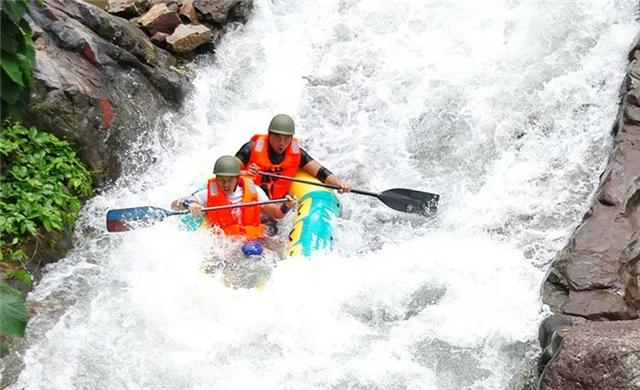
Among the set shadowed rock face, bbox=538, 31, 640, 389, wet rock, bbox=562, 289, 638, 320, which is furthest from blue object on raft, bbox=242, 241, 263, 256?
wet rock, bbox=562, 289, 638, 320

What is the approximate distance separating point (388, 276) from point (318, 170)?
5.03ft

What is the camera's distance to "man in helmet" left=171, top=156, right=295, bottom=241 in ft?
19.6

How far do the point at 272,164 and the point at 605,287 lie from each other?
314 centimetres

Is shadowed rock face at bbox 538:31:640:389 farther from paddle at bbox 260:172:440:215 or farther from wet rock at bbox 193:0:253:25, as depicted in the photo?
wet rock at bbox 193:0:253:25

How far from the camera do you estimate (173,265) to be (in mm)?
5805

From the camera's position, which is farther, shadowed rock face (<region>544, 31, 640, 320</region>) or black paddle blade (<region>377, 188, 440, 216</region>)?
black paddle blade (<region>377, 188, 440, 216</region>)

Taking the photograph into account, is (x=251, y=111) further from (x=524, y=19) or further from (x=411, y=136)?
(x=524, y=19)

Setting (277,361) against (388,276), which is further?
(388,276)

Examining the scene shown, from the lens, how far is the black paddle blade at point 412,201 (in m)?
6.50

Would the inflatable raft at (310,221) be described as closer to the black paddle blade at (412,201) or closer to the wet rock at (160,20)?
the black paddle blade at (412,201)

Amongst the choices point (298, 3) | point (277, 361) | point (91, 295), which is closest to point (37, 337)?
point (91, 295)

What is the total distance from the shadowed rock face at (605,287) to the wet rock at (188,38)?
4786 millimetres

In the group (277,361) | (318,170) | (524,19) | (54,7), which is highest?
(54,7)

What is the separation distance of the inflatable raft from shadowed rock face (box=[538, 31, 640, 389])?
1.86 m
